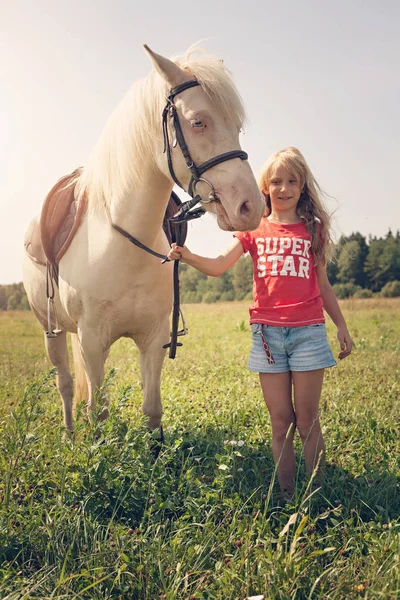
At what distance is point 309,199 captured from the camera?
2754mm

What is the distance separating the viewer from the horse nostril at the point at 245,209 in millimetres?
1994

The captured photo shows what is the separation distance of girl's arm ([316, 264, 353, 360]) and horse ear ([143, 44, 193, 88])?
138 cm

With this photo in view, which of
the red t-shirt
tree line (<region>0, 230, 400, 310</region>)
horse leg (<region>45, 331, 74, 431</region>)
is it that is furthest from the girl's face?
tree line (<region>0, 230, 400, 310</region>)

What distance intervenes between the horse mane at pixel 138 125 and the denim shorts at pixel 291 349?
119cm

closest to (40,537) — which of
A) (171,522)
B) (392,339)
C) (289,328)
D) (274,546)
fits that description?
(171,522)

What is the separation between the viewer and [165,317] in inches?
119

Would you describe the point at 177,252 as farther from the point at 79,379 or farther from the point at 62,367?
the point at 62,367

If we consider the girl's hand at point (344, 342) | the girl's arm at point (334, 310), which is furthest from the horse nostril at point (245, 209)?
the girl's hand at point (344, 342)

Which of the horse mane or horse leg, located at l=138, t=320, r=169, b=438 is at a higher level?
the horse mane

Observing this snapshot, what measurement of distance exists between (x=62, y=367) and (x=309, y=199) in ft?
9.65

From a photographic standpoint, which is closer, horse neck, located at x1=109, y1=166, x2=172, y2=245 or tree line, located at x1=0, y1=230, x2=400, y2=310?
horse neck, located at x1=109, y1=166, x2=172, y2=245

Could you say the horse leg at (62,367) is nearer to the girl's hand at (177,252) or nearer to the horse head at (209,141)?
the girl's hand at (177,252)

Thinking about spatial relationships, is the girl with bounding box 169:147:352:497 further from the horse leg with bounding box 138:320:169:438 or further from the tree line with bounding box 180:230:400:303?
the tree line with bounding box 180:230:400:303

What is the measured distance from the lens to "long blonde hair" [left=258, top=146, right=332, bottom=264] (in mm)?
2676
